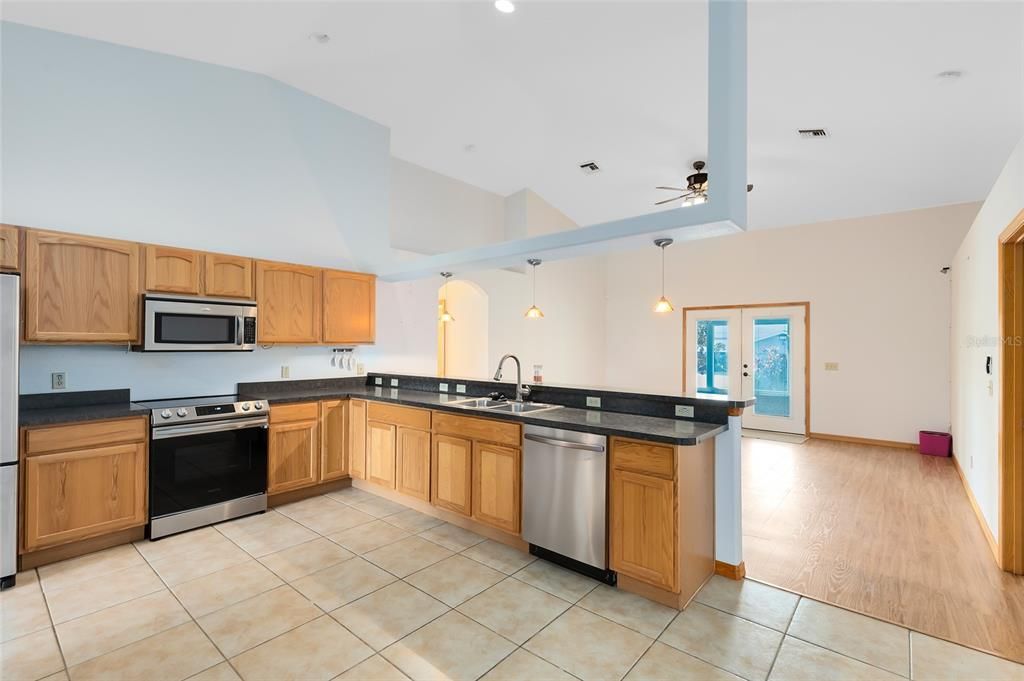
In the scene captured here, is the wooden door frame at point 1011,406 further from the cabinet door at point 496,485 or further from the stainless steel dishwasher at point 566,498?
the cabinet door at point 496,485

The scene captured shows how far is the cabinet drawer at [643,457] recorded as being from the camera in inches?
96.0

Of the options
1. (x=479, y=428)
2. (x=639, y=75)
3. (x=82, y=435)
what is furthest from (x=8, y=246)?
(x=639, y=75)

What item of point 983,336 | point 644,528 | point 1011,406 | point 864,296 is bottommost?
point 644,528

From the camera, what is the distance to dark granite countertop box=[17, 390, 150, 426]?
2.91 m

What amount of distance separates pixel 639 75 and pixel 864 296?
466 centimetres

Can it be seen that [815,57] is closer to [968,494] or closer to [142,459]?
[968,494]

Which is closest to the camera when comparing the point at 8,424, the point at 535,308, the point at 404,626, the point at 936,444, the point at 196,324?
the point at 404,626

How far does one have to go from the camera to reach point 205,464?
351 centimetres

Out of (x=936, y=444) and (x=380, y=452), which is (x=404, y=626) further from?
(x=936, y=444)

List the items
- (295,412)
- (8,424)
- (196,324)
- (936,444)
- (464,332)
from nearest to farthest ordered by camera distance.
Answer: (8,424), (196,324), (295,412), (936,444), (464,332)

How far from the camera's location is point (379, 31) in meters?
3.77

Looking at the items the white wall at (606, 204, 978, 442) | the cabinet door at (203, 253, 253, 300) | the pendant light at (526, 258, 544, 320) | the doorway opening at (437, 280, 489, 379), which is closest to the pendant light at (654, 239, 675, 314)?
the white wall at (606, 204, 978, 442)

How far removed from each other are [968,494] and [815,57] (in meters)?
3.90

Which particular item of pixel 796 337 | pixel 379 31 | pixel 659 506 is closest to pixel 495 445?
pixel 659 506
